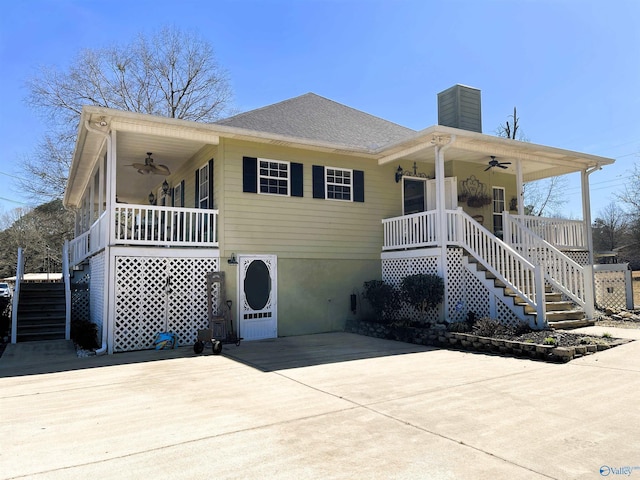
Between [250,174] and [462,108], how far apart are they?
6.55 m

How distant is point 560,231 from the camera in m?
12.3

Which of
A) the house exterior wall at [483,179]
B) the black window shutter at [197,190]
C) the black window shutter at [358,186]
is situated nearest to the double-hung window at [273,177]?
the black window shutter at [358,186]

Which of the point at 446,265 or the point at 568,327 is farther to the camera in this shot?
the point at 446,265

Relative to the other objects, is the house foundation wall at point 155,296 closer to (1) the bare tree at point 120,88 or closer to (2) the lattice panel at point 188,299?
(2) the lattice panel at point 188,299

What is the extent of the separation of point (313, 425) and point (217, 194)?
22.6 ft

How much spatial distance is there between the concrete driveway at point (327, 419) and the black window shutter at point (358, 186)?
5073 millimetres

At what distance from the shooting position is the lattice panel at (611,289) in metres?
12.0

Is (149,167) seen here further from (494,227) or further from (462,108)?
(494,227)

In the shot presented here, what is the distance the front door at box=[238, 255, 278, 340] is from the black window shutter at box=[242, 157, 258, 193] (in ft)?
4.96

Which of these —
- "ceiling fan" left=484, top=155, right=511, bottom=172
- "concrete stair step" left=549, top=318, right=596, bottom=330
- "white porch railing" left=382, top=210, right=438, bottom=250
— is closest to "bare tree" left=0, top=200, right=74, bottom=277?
"white porch railing" left=382, top=210, right=438, bottom=250

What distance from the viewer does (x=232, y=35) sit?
12797mm

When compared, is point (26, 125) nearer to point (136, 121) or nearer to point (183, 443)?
point (136, 121)

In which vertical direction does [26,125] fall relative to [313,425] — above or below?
above

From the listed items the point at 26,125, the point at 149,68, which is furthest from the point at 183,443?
the point at 26,125
